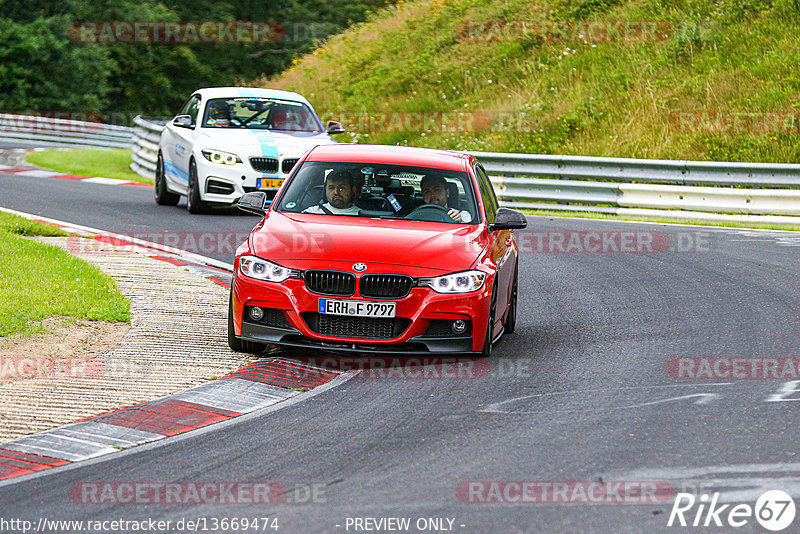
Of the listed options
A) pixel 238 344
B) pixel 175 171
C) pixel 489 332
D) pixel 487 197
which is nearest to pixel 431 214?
pixel 487 197

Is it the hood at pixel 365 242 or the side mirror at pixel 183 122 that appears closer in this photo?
the hood at pixel 365 242

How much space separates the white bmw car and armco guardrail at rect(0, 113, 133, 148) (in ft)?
62.3

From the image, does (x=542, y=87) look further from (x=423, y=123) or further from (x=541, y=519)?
(x=541, y=519)

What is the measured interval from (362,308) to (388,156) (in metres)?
2.14

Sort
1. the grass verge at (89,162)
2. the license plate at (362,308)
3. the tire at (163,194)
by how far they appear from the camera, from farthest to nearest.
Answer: the grass verge at (89,162)
the tire at (163,194)
the license plate at (362,308)

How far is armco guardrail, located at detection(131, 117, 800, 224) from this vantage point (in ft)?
66.8

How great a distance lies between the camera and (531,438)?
22.2ft

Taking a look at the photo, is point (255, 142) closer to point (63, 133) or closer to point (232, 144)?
point (232, 144)

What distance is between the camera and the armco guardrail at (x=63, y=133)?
124 ft

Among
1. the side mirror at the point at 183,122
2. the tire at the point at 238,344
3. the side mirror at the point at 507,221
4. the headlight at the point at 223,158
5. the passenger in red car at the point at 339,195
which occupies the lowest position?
the tire at the point at 238,344

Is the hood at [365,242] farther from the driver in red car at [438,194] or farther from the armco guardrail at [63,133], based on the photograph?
the armco guardrail at [63,133]

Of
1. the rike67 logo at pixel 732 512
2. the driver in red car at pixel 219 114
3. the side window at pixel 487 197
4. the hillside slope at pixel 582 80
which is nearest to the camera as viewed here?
the rike67 logo at pixel 732 512

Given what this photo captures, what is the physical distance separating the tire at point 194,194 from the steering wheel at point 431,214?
8486mm

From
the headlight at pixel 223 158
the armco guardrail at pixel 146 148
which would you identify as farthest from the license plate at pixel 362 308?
the armco guardrail at pixel 146 148
